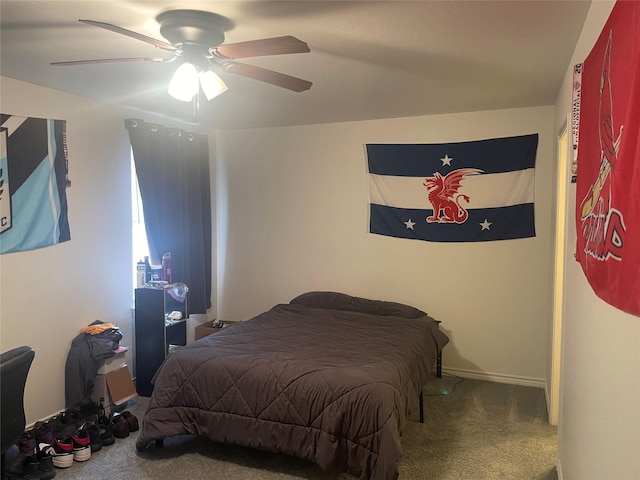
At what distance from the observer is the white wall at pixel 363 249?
13.1 ft

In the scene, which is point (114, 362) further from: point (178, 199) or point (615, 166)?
point (615, 166)

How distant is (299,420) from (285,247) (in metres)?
2.42

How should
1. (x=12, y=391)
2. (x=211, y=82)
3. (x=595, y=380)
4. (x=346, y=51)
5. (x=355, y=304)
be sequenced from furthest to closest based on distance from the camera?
(x=355, y=304) → (x=346, y=51) → (x=211, y=82) → (x=12, y=391) → (x=595, y=380)

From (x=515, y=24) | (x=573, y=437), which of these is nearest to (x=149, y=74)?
(x=515, y=24)

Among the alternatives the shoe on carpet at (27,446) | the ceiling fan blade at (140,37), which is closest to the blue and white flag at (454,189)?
the ceiling fan blade at (140,37)

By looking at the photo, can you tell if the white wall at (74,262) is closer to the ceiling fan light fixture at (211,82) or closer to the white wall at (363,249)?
the white wall at (363,249)

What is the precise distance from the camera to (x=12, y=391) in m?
2.09

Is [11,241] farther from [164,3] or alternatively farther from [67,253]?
[164,3]

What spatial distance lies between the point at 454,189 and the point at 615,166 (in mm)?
3040


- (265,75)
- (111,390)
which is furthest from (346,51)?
(111,390)

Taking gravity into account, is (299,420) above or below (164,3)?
below

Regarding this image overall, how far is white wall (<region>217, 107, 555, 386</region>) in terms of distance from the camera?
3.99 metres

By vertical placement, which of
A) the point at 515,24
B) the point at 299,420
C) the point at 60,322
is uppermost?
the point at 515,24

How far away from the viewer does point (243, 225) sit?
4992 millimetres
